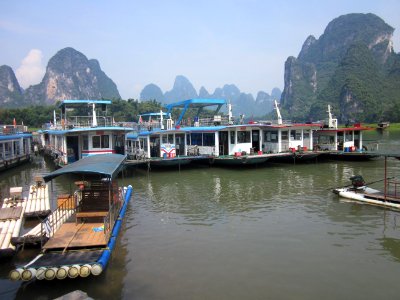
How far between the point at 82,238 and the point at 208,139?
1717 centimetres

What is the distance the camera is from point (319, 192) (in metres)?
15.7

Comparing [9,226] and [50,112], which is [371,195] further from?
[50,112]

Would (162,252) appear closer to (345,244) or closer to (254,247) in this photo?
(254,247)

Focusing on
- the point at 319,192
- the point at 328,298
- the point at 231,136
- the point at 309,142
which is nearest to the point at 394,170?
the point at 309,142

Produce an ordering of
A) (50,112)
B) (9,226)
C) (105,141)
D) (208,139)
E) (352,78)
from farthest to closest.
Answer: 1. (352,78)
2. (50,112)
3. (208,139)
4. (105,141)
5. (9,226)

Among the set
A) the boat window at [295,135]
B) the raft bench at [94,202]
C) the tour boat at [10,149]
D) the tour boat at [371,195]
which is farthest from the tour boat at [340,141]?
the tour boat at [10,149]

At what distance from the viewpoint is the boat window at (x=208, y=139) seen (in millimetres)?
24266

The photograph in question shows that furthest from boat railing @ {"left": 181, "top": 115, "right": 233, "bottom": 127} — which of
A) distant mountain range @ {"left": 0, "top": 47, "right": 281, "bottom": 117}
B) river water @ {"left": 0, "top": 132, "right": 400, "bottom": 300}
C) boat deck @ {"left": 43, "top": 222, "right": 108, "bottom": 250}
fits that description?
distant mountain range @ {"left": 0, "top": 47, "right": 281, "bottom": 117}

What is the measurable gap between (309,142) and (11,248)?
22.6 m

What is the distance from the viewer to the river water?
7.07 metres

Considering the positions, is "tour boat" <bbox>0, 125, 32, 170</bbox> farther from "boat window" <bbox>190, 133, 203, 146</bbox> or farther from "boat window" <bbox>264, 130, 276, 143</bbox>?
"boat window" <bbox>264, 130, 276, 143</bbox>

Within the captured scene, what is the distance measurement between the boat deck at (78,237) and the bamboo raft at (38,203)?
11.3 feet

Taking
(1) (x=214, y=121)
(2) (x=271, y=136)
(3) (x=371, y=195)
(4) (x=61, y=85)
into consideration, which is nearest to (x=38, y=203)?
(3) (x=371, y=195)

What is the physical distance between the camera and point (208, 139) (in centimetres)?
2466
